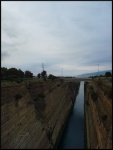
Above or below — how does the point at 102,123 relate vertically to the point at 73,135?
above

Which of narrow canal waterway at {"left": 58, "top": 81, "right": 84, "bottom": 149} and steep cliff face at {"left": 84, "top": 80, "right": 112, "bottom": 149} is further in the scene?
narrow canal waterway at {"left": 58, "top": 81, "right": 84, "bottom": 149}

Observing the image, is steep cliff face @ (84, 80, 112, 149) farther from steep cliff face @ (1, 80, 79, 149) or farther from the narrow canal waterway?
steep cliff face @ (1, 80, 79, 149)

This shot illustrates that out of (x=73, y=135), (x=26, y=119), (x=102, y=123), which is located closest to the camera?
(x=102, y=123)

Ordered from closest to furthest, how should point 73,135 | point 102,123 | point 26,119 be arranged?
point 102,123 → point 26,119 → point 73,135

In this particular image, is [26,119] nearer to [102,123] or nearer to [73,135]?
[102,123]

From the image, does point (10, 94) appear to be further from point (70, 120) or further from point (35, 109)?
point (70, 120)

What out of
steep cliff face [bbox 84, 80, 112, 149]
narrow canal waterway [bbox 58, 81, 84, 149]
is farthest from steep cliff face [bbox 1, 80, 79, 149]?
steep cliff face [bbox 84, 80, 112, 149]

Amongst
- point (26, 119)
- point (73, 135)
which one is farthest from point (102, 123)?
point (73, 135)

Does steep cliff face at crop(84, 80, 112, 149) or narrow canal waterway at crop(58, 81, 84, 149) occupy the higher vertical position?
steep cliff face at crop(84, 80, 112, 149)

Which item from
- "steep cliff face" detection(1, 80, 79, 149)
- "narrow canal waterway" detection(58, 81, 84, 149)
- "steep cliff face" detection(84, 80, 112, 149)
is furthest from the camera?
"narrow canal waterway" detection(58, 81, 84, 149)

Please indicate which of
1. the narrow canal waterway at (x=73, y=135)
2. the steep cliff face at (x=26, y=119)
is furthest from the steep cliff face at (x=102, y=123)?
the steep cliff face at (x=26, y=119)

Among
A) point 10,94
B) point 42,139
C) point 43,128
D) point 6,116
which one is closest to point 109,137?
point 6,116

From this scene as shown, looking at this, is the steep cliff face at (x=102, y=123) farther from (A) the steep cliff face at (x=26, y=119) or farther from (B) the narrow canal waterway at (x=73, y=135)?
(A) the steep cliff face at (x=26, y=119)

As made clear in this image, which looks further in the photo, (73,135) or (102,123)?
(73,135)
